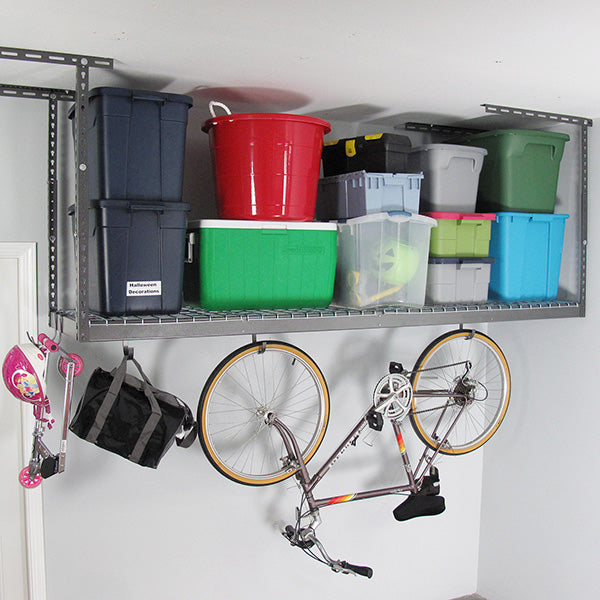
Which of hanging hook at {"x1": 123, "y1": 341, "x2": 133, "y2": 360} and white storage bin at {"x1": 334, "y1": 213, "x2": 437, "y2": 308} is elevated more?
white storage bin at {"x1": 334, "y1": 213, "x2": 437, "y2": 308}

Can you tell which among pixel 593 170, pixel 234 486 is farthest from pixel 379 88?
pixel 234 486

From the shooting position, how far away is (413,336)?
10.4 feet

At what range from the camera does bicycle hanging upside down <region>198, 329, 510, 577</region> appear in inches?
103

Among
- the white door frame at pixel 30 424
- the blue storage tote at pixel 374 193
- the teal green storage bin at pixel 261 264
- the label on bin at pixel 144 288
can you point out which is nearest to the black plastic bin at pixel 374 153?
the blue storage tote at pixel 374 193

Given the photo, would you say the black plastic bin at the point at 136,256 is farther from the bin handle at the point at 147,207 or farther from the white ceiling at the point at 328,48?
the white ceiling at the point at 328,48

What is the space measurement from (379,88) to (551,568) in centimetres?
226

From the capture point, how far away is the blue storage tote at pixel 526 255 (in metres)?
2.70

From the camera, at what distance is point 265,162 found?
2.21 metres

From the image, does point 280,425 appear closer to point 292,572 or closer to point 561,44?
point 292,572

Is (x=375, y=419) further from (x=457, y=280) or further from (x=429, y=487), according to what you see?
(x=457, y=280)

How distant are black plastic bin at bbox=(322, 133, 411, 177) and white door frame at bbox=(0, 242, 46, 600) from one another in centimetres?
117

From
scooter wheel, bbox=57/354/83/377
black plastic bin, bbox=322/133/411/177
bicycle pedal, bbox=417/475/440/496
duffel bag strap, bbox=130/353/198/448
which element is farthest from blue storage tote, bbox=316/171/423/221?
bicycle pedal, bbox=417/475/440/496

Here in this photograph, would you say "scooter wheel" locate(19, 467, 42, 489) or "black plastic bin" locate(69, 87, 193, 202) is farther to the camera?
"scooter wheel" locate(19, 467, 42, 489)

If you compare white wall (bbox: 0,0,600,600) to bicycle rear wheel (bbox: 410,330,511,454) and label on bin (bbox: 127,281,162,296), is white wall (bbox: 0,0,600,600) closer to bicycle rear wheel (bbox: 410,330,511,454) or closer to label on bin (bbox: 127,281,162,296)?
bicycle rear wheel (bbox: 410,330,511,454)
